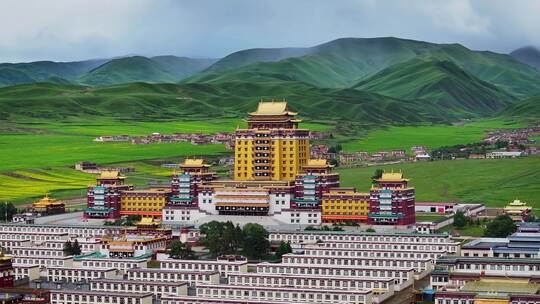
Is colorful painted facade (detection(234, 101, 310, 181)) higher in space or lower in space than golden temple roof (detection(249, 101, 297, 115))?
lower

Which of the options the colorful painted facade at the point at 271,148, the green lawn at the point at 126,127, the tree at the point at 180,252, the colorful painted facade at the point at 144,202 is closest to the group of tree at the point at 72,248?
the tree at the point at 180,252

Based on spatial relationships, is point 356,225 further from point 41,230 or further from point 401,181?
point 41,230

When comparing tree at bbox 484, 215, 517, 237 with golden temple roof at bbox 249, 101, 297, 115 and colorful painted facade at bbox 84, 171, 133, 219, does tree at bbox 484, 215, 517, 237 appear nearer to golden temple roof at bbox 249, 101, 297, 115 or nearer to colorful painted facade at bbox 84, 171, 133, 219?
golden temple roof at bbox 249, 101, 297, 115

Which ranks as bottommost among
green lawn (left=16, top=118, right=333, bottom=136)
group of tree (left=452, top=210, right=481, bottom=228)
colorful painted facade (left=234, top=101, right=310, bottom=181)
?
group of tree (left=452, top=210, right=481, bottom=228)

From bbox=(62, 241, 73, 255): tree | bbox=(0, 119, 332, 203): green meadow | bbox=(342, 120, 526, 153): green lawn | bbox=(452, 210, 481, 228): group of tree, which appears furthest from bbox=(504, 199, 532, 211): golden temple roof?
bbox=(342, 120, 526, 153): green lawn

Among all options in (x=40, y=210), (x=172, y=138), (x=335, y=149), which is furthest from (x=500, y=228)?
(x=172, y=138)

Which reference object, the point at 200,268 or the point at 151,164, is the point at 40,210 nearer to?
the point at 200,268

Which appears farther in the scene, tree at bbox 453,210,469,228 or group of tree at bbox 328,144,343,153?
group of tree at bbox 328,144,343,153
